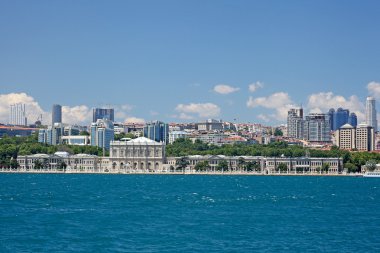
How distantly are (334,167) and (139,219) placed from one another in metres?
98.7

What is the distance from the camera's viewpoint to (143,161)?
143m

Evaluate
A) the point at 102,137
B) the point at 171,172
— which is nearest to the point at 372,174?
the point at 171,172

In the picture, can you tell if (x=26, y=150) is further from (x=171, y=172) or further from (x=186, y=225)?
(x=186, y=225)

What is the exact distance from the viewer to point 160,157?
Answer: 143m

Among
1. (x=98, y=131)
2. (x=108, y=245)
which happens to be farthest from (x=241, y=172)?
(x=108, y=245)

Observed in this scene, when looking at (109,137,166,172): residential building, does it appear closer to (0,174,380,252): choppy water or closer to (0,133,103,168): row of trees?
(0,133,103,168): row of trees

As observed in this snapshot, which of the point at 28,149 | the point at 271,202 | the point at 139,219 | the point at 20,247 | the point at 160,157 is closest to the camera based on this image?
the point at 20,247

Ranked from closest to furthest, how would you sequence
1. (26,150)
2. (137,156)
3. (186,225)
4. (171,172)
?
(186,225) < (171,172) < (137,156) < (26,150)

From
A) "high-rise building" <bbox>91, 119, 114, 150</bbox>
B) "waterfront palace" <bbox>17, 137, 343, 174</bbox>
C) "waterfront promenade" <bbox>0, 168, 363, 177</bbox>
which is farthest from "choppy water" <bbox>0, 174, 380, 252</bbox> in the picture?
"high-rise building" <bbox>91, 119, 114, 150</bbox>

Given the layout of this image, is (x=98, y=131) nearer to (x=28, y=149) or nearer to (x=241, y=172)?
(x=28, y=149)

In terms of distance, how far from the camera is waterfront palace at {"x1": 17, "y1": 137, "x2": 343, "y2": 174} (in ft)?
455

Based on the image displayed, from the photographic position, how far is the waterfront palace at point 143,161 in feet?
455

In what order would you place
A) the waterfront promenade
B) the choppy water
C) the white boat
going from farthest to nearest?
the waterfront promenade
the white boat
the choppy water

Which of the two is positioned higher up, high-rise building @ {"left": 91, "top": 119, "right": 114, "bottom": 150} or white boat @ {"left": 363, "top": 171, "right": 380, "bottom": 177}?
high-rise building @ {"left": 91, "top": 119, "right": 114, "bottom": 150}
